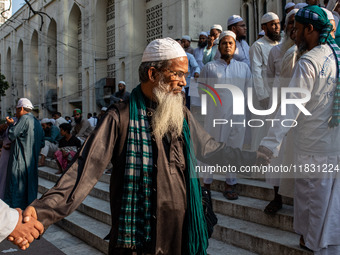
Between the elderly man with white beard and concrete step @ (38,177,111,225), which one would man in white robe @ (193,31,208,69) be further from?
the elderly man with white beard

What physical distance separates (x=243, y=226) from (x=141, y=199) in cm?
207

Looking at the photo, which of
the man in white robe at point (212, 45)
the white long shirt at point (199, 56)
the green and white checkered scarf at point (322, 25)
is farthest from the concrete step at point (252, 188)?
the white long shirt at point (199, 56)

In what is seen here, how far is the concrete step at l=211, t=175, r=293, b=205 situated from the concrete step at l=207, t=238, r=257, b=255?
30.5 inches

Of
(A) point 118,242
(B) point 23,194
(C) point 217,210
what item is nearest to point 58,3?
(B) point 23,194

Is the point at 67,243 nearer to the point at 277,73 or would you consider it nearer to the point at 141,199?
the point at 141,199

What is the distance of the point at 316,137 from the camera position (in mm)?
2525

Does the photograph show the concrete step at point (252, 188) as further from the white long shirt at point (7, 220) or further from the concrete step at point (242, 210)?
the white long shirt at point (7, 220)

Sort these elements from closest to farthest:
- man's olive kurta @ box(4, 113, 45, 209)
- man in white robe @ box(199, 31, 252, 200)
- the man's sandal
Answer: the man's sandal
man in white robe @ box(199, 31, 252, 200)
man's olive kurta @ box(4, 113, 45, 209)

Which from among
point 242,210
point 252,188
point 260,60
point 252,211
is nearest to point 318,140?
point 252,211

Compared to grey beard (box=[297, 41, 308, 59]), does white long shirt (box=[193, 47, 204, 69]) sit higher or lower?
higher

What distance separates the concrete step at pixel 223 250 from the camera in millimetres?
3408

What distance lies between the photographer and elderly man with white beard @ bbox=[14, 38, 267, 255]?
75.8 inches

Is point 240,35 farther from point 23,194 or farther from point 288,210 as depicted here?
point 23,194

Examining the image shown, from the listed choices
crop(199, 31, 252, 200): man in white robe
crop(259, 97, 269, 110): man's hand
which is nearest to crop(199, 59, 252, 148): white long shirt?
crop(199, 31, 252, 200): man in white robe
